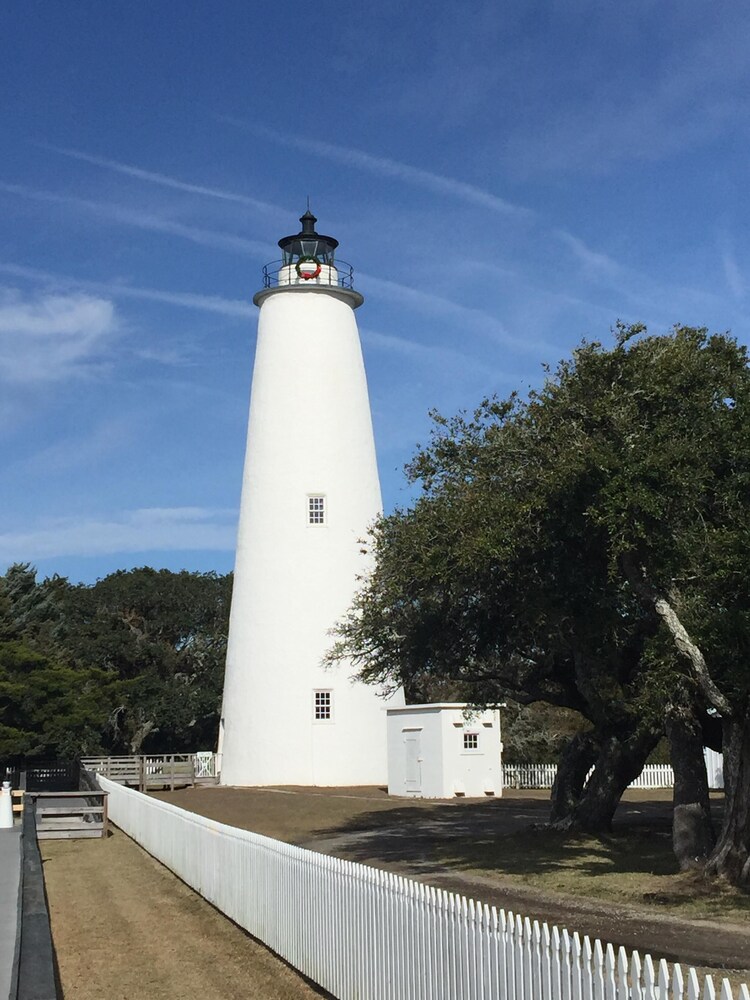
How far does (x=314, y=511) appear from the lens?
115 ft

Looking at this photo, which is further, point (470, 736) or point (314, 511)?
point (314, 511)

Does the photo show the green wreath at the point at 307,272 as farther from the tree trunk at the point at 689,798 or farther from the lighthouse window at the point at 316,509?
the tree trunk at the point at 689,798

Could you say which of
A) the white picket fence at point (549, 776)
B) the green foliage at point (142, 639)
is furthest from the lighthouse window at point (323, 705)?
the green foliage at point (142, 639)

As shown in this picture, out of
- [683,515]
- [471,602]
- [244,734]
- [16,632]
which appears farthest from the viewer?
[16,632]

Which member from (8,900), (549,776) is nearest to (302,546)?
(549,776)

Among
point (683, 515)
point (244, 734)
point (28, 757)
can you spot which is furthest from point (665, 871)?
point (28, 757)

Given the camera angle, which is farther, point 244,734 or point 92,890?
point 244,734

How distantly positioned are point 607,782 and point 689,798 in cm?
463

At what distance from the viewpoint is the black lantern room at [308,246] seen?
3681 centimetres

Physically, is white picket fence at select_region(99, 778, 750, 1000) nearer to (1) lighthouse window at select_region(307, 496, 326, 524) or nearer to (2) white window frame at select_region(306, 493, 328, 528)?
(2) white window frame at select_region(306, 493, 328, 528)

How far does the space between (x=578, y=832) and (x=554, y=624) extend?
17.3 ft

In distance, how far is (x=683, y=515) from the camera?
14.6 metres

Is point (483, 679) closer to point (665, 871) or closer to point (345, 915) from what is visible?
point (665, 871)

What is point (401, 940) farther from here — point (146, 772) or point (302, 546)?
point (146, 772)
